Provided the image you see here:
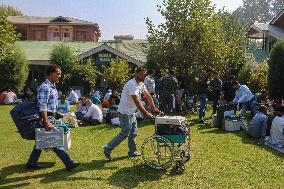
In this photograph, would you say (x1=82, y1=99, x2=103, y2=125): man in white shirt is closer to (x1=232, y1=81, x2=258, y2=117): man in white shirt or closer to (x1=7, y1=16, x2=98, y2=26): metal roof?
(x1=232, y1=81, x2=258, y2=117): man in white shirt

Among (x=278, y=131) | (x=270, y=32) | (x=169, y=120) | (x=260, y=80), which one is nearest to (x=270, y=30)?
(x=270, y=32)

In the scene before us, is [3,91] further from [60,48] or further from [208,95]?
[208,95]

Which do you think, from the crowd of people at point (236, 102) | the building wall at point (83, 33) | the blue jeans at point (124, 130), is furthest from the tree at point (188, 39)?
the building wall at point (83, 33)

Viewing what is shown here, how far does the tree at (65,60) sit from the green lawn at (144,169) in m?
18.1

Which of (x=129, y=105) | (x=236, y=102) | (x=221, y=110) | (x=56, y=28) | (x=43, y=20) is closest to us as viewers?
(x=129, y=105)

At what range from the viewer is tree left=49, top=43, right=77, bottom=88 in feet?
98.7

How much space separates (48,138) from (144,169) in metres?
2.11

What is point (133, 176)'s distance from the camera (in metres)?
8.10

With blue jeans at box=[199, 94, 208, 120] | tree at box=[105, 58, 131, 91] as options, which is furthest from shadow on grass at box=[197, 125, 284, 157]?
tree at box=[105, 58, 131, 91]

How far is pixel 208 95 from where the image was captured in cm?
1597

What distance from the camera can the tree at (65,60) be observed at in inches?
1184

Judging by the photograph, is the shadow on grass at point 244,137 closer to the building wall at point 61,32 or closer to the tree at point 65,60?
the tree at point 65,60

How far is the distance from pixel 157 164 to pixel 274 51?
42.9ft

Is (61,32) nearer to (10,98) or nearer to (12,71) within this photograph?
(12,71)
